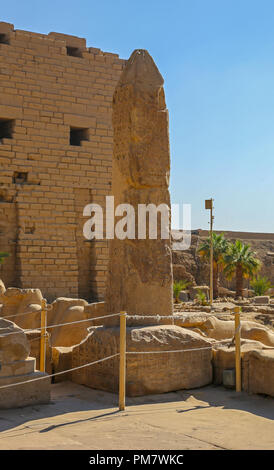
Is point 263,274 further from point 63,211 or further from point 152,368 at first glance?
point 152,368

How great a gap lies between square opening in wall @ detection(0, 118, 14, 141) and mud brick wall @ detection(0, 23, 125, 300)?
0.08ft

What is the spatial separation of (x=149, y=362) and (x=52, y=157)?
32.3 feet

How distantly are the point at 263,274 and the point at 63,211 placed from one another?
2360cm

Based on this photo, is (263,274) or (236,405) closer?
(236,405)

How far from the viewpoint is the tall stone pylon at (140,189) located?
646 centimetres

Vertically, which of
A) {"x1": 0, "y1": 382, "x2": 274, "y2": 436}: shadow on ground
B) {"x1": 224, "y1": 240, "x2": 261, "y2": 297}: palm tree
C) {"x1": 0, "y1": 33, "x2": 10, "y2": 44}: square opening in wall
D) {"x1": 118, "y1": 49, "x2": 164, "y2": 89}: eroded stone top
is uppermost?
{"x1": 0, "y1": 33, "x2": 10, "y2": 44}: square opening in wall

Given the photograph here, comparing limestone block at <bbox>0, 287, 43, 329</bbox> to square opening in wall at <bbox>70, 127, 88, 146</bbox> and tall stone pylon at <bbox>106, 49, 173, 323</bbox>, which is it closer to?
tall stone pylon at <bbox>106, 49, 173, 323</bbox>

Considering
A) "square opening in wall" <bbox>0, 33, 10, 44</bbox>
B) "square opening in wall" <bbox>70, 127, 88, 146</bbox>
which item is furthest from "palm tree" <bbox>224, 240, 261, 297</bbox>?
"square opening in wall" <bbox>0, 33, 10, 44</bbox>

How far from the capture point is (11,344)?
537 centimetres

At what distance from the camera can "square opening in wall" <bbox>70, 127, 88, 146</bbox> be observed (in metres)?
15.8

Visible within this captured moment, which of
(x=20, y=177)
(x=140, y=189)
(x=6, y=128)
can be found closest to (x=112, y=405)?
(x=140, y=189)

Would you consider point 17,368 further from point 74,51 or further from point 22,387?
point 74,51

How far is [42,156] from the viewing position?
14.8 metres
